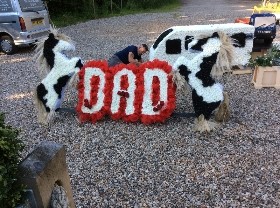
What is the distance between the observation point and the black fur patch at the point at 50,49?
5.50 metres

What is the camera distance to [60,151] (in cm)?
265

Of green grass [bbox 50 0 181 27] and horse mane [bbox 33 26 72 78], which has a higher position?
horse mane [bbox 33 26 72 78]

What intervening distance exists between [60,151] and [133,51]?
4132 millimetres

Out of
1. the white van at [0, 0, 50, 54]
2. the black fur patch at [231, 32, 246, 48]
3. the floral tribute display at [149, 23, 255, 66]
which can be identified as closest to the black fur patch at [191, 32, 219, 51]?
the floral tribute display at [149, 23, 255, 66]

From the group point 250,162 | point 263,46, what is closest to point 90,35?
point 263,46

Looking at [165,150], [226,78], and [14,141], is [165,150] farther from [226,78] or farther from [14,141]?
[226,78]

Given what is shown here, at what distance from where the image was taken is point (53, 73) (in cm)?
549

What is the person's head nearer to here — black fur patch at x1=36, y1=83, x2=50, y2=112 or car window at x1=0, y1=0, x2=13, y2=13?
black fur patch at x1=36, y1=83, x2=50, y2=112

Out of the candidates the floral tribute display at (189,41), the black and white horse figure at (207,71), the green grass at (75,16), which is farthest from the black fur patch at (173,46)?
the green grass at (75,16)

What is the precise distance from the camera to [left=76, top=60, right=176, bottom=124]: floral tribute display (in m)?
5.29

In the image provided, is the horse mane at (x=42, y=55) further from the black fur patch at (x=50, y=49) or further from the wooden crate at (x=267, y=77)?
the wooden crate at (x=267, y=77)

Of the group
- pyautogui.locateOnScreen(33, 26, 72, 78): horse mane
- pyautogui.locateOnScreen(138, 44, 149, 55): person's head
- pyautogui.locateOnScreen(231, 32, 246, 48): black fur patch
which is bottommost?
pyautogui.locateOnScreen(231, 32, 246, 48): black fur patch

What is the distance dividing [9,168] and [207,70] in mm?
3531

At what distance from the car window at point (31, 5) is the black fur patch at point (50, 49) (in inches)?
200
